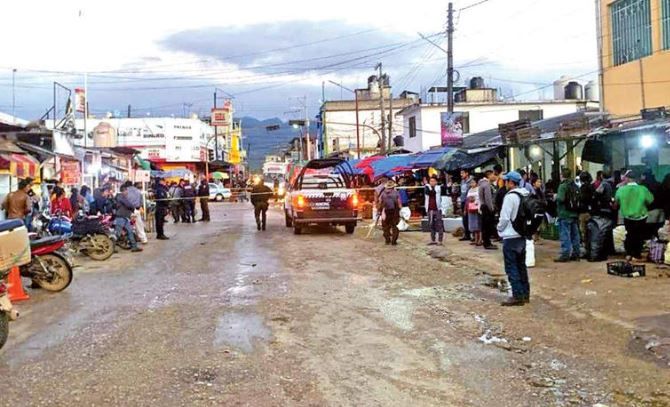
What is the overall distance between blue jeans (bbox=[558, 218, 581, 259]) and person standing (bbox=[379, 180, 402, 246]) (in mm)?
5126

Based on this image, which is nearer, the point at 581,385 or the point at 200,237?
the point at 581,385

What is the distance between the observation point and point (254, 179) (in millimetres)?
21500

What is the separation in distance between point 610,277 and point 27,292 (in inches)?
368

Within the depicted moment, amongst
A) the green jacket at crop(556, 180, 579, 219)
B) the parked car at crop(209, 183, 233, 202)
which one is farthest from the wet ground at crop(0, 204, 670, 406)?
the parked car at crop(209, 183, 233, 202)

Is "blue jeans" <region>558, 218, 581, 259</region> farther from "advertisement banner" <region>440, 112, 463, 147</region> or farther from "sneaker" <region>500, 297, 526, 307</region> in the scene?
"advertisement banner" <region>440, 112, 463, 147</region>

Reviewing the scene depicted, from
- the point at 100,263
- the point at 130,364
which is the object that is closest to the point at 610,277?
the point at 130,364

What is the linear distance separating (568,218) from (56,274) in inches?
355

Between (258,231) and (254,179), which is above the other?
(254,179)

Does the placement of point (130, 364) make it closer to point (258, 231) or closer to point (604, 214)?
point (604, 214)

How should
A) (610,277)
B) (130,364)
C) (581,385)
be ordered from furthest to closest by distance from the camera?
1. (610,277)
2. (130,364)
3. (581,385)

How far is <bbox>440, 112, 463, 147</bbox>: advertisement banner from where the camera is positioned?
1101 inches

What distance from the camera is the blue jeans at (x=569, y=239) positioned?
12.4 meters

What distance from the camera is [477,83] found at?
51125 mm

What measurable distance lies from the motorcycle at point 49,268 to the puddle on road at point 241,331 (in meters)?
3.92
